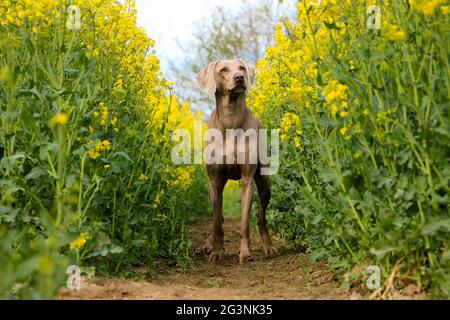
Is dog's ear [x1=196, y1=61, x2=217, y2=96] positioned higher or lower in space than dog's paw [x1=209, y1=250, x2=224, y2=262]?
higher

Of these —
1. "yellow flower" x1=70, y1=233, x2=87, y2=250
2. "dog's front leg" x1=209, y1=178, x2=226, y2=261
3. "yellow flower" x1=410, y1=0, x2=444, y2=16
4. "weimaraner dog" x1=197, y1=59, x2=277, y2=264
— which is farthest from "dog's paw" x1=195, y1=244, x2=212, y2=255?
"yellow flower" x1=410, y1=0, x2=444, y2=16

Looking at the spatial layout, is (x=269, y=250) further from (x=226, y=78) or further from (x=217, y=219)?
(x=226, y=78)

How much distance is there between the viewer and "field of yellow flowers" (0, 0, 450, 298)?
12.0 feet

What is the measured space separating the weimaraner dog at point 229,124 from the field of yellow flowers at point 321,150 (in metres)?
1.21

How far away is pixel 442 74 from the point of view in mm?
3816

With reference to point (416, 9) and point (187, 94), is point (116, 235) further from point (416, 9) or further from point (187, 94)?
point (187, 94)

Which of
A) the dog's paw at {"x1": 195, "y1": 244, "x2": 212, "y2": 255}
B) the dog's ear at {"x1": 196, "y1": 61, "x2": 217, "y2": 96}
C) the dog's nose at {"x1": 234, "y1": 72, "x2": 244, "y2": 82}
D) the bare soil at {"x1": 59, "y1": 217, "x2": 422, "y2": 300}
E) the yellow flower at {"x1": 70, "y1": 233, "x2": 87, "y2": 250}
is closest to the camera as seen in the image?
the yellow flower at {"x1": 70, "y1": 233, "x2": 87, "y2": 250}

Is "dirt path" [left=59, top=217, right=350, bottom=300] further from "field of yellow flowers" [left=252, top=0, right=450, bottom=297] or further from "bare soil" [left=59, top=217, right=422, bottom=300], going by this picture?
"field of yellow flowers" [left=252, top=0, right=450, bottom=297]

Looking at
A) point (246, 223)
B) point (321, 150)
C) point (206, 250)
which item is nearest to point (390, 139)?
point (321, 150)

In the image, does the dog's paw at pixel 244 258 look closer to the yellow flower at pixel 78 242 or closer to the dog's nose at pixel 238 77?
the dog's nose at pixel 238 77

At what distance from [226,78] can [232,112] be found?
0.36 metres

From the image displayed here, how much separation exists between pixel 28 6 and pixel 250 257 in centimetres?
311

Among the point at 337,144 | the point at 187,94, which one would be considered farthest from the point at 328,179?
the point at 187,94

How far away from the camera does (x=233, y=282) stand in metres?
5.12
